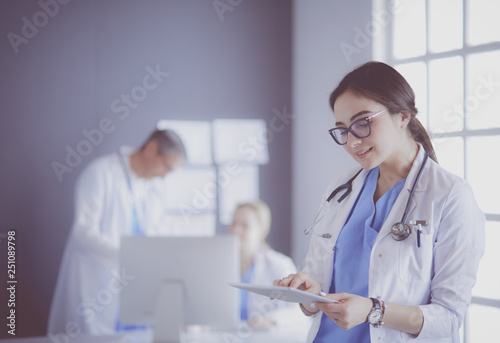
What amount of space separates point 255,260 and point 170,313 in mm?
1117

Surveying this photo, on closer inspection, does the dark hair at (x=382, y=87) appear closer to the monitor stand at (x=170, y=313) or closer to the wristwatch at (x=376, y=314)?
the wristwatch at (x=376, y=314)

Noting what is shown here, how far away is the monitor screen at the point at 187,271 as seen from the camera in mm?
2111

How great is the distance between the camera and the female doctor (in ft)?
4.21

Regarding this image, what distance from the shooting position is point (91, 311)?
3.07 meters

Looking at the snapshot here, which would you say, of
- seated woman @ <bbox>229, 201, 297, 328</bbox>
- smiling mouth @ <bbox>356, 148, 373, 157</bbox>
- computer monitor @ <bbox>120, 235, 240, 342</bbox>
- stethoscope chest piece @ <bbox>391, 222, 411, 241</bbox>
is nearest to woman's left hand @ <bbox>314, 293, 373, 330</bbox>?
stethoscope chest piece @ <bbox>391, 222, 411, 241</bbox>

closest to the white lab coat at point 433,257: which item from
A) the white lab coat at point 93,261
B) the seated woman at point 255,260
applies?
the seated woman at point 255,260

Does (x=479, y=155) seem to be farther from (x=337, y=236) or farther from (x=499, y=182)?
(x=337, y=236)

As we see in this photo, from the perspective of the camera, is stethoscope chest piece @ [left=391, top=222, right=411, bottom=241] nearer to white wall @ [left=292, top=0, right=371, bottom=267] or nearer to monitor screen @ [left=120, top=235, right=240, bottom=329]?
monitor screen @ [left=120, top=235, right=240, bottom=329]

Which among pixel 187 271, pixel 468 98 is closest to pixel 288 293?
pixel 187 271

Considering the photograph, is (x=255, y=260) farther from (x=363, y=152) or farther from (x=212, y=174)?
(x=363, y=152)

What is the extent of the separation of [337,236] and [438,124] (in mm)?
1569

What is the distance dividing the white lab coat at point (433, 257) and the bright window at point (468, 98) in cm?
132

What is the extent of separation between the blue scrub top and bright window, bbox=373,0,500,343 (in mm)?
1250

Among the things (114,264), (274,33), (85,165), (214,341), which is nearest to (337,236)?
(214,341)
